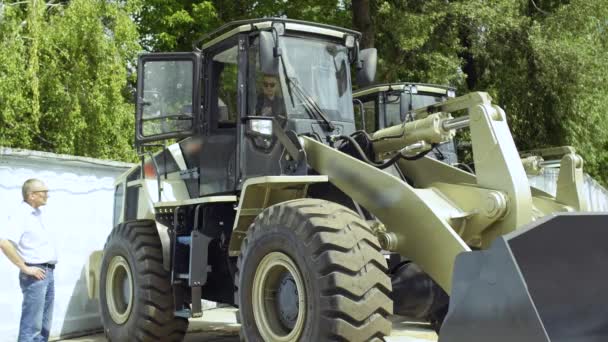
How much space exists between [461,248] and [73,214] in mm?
5683

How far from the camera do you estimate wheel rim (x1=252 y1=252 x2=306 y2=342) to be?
5647 mm

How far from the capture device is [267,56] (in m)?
6.46

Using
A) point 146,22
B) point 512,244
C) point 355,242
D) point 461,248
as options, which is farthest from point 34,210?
point 146,22

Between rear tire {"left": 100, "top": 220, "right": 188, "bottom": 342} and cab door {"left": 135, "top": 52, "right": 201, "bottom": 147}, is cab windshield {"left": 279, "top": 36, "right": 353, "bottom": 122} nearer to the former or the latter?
cab door {"left": 135, "top": 52, "right": 201, "bottom": 147}

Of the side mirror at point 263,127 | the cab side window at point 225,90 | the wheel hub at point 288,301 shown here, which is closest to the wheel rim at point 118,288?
the cab side window at point 225,90

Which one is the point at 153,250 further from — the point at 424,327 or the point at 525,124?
the point at 525,124

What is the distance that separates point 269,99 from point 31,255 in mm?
2612

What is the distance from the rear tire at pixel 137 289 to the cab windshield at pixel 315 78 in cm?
220

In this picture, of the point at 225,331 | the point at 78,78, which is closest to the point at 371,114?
the point at 225,331

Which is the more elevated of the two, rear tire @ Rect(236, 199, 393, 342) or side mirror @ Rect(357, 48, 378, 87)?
side mirror @ Rect(357, 48, 378, 87)

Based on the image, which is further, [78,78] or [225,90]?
[78,78]

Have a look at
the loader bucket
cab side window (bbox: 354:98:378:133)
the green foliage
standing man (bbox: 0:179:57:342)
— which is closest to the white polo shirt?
standing man (bbox: 0:179:57:342)

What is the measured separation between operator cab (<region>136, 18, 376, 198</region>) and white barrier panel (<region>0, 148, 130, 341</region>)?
68.3 inches

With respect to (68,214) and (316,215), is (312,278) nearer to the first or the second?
(316,215)
